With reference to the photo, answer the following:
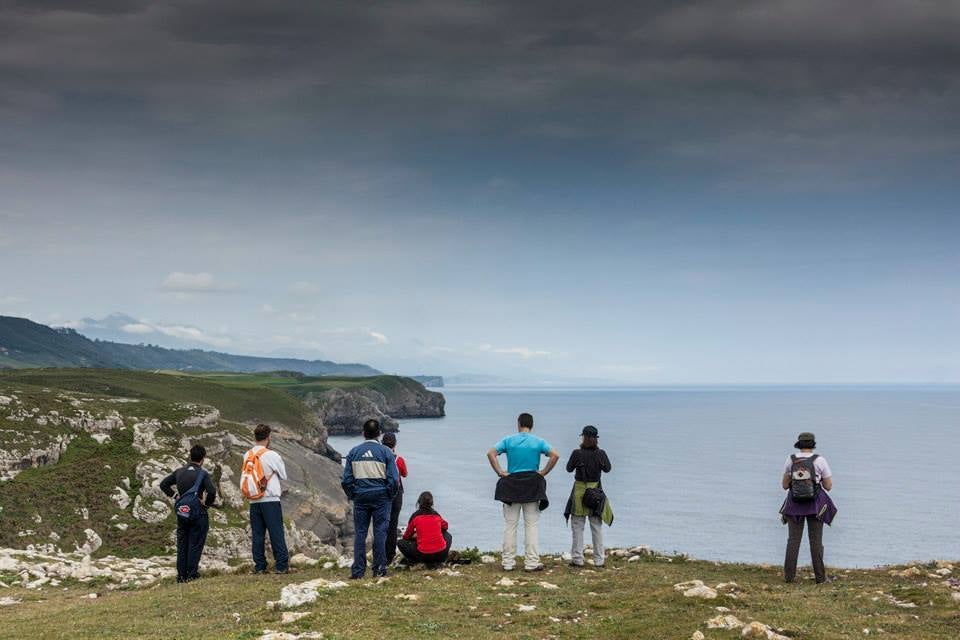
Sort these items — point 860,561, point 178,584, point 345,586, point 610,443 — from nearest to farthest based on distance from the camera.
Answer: point 345,586, point 178,584, point 860,561, point 610,443

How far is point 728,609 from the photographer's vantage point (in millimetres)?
14586

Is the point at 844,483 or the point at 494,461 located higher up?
the point at 494,461

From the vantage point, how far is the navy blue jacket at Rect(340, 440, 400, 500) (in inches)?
738

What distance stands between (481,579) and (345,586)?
367 centimetres

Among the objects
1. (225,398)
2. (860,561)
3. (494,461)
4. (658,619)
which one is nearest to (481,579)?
(494,461)

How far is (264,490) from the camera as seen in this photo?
65.1 ft

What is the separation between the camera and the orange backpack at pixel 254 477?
64.3ft

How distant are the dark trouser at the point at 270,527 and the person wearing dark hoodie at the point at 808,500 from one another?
13582mm

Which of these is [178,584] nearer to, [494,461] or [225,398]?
[494,461]

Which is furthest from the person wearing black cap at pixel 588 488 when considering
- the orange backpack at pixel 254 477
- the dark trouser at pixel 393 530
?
the orange backpack at pixel 254 477

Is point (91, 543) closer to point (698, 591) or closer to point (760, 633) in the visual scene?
point (698, 591)

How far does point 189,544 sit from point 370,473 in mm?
6180

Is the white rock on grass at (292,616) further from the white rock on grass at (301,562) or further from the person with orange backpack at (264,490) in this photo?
the white rock on grass at (301,562)

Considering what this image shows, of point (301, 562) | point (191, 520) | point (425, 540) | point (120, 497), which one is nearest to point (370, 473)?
point (425, 540)
